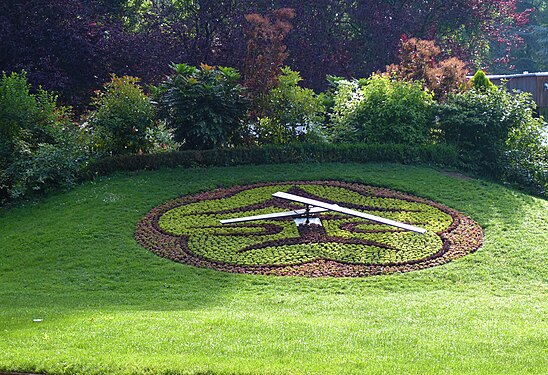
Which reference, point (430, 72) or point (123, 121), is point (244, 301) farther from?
point (430, 72)

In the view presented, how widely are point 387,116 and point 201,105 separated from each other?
14.4 feet

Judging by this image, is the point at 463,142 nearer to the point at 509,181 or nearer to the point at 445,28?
the point at 509,181

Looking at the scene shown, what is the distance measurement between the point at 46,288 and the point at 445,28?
775 inches

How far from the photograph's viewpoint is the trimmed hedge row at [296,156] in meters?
14.9

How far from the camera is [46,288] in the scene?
29.6 feet

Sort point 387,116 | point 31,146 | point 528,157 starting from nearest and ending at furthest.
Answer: point 31,146 → point 528,157 → point 387,116

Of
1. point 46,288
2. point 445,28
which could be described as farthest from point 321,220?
point 445,28

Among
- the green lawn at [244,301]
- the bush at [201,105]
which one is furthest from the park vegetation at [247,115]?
the green lawn at [244,301]

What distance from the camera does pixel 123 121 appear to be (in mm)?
14859

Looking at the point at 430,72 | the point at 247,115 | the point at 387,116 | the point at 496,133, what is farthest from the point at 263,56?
the point at 496,133

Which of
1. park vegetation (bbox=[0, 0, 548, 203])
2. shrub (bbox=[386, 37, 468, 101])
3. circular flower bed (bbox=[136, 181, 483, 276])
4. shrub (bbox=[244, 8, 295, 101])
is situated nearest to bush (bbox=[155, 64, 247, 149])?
park vegetation (bbox=[0, 0, 548, 203])

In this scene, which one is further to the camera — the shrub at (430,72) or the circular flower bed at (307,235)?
the shrub at (430,72)

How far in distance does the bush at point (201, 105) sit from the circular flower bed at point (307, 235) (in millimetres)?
1978

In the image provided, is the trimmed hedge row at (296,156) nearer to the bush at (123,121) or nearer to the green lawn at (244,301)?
the green lawn at (244,301)
